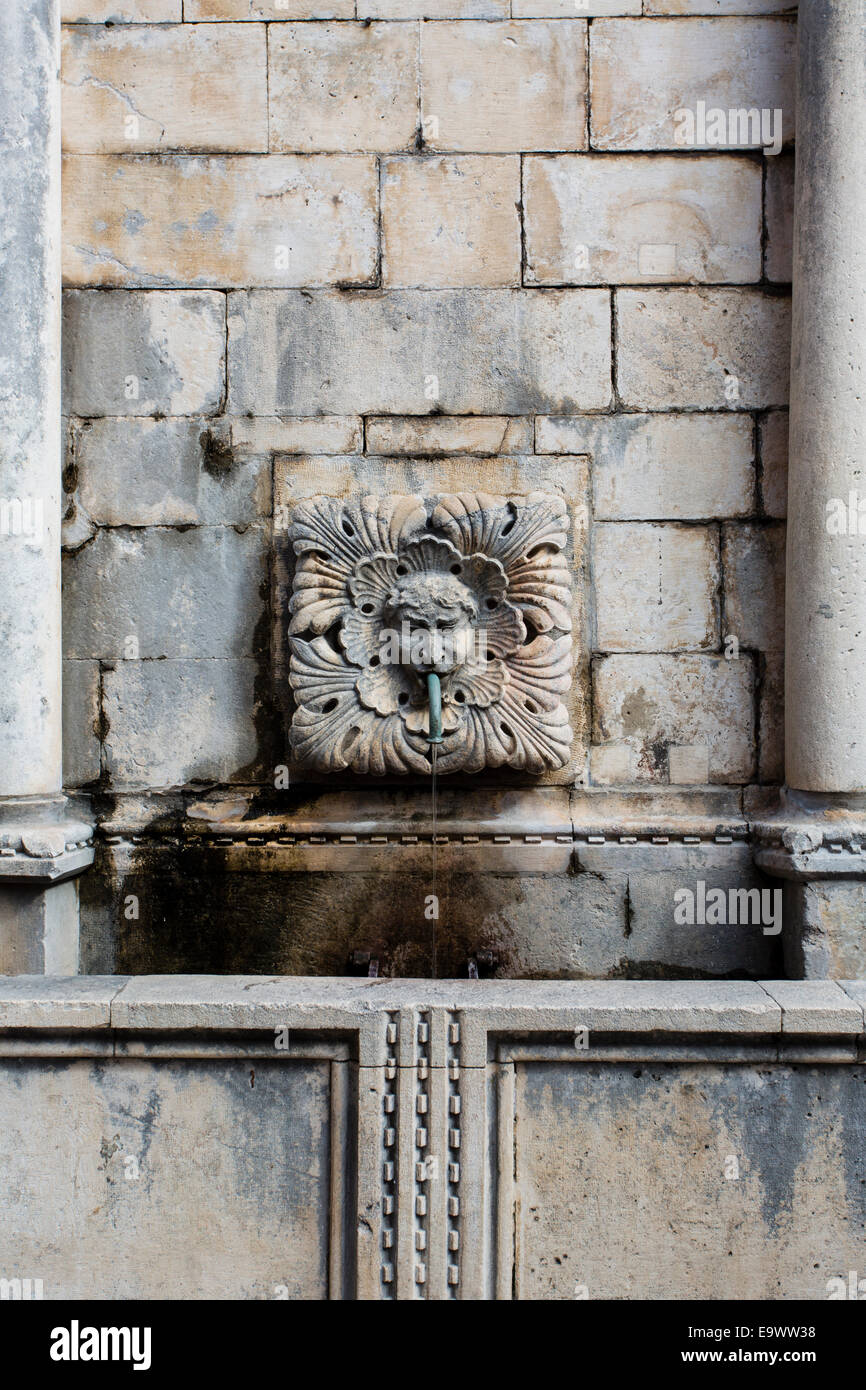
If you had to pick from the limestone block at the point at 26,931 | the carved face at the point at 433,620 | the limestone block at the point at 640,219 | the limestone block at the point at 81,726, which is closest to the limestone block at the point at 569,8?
the limestone block at the point at 640,219

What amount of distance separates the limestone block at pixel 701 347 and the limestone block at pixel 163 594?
1.51 meters

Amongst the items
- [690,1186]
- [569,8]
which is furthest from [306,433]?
[690,1186]

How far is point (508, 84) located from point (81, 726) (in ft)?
9.10

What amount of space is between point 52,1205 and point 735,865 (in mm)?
2378

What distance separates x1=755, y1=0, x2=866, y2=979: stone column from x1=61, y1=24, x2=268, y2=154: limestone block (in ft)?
6.39

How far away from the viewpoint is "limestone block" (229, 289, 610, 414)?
3.77 m

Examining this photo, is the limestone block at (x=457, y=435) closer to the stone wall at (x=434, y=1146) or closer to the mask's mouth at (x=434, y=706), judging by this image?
the mask's mouth at (x=434, y=706)

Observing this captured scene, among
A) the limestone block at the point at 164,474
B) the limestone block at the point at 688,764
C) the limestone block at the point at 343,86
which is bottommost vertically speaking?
the limestone block at the point at 688,764

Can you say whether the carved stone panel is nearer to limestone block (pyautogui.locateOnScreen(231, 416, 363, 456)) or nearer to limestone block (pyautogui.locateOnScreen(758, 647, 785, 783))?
limestone block (pyautogui.locateOnScreen(231, 416, 363, 456))

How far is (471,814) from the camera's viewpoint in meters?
3.77

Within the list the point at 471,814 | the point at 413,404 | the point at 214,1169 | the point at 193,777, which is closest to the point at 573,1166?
the point at 214,1169

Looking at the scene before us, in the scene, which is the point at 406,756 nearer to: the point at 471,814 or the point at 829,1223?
the point at 471,814

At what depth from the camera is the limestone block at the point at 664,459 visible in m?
3.76

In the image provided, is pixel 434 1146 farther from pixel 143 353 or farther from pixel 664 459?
pixel 143 353
